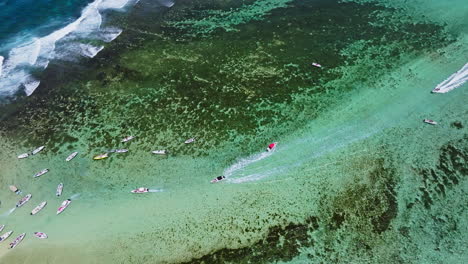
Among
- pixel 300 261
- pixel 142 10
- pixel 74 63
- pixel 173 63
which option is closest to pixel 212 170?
pixel 300 261

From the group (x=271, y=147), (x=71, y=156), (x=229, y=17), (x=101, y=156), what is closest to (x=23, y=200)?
(x=71, y=156)

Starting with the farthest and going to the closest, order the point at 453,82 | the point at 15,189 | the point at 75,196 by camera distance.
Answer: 1. the point at 453,82
2. the point at 15,189
3. the point at 75,196

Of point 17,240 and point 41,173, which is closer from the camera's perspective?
point 17,240

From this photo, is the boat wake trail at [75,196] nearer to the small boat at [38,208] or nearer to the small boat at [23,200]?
the small boat at [38,208]

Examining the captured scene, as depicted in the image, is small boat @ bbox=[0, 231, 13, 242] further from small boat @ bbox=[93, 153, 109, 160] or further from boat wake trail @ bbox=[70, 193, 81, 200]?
small boat @ bbox=[93, 153, 109, 160]

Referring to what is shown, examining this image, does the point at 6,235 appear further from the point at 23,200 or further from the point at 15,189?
the point at 15,189

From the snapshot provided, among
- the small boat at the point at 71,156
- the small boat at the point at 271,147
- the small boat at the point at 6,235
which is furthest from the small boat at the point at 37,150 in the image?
the small boat at the point at 271,147

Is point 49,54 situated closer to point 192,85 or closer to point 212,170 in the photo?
point 192,85
